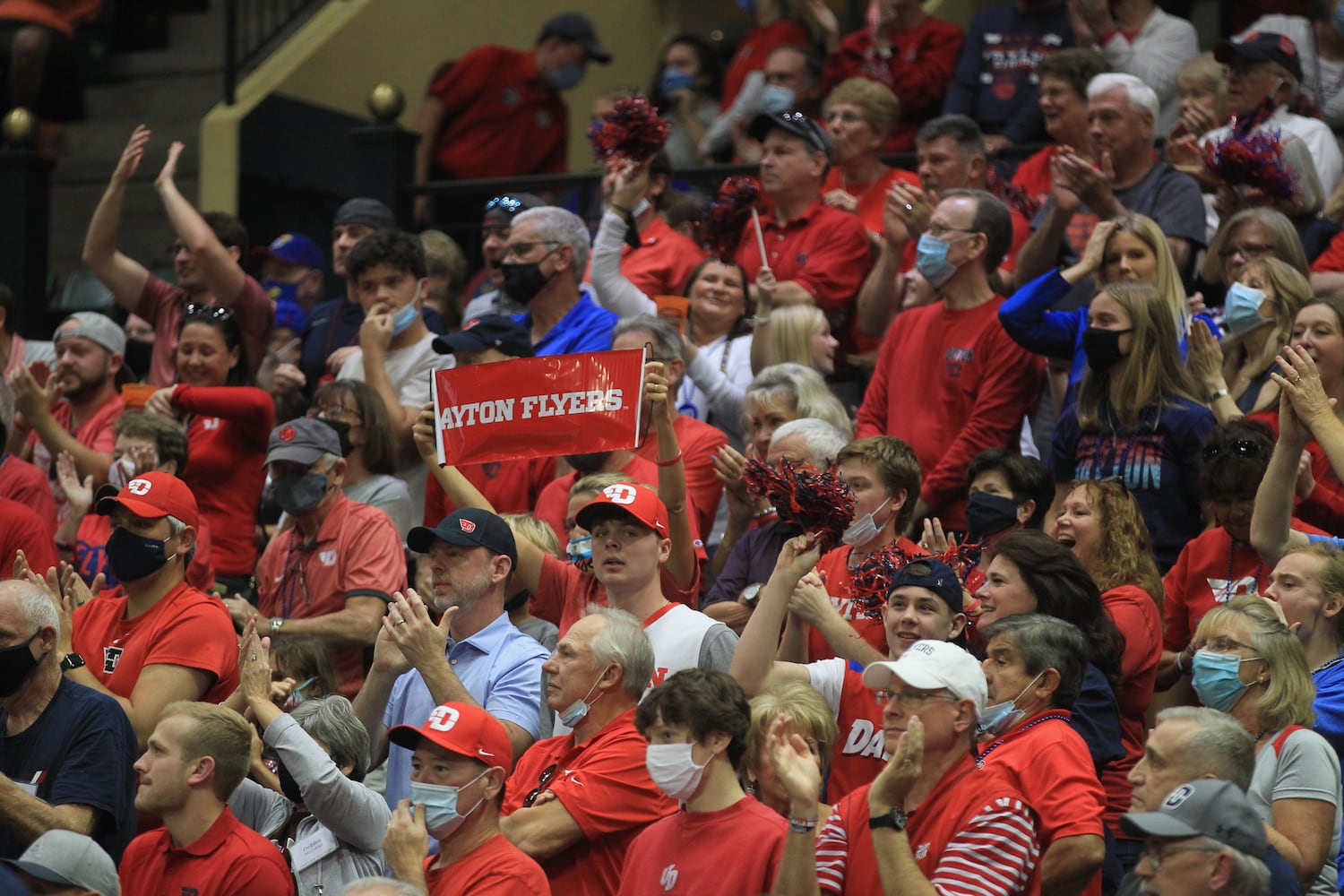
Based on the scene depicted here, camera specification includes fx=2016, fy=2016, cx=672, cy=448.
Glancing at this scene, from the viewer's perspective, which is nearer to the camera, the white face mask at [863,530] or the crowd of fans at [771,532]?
the crowd of fans at [771,532]

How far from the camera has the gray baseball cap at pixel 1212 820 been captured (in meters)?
4.67

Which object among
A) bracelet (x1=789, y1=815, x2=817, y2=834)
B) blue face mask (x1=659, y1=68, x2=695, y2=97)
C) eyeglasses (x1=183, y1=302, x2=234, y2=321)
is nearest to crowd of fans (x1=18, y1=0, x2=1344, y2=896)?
bracelet (x1=789, y1=815, x2=817, y2=834)

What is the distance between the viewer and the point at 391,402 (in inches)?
365

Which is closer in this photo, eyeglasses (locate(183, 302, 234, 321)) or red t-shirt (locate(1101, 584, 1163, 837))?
red t-shirt (locate(1101, 584, 1163, 837))

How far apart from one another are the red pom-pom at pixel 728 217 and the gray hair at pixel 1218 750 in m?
5.30

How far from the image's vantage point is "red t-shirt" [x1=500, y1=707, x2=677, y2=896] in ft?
19.5

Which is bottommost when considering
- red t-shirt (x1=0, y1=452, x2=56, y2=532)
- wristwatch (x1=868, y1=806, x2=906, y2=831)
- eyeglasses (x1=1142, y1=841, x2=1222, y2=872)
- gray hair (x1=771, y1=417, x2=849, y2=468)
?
red t-shirt (x1=0, y1=452, x2=56, y2=532)

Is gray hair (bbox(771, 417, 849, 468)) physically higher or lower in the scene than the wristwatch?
lower

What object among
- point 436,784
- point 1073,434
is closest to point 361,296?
point 1073,434

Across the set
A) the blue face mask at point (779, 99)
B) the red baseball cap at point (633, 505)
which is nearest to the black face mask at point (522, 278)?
the red baseball cap at point (633, 505)

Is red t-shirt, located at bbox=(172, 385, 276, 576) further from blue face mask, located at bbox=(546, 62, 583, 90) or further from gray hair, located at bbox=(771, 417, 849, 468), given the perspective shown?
blue face mask, located at bbox=(546, 62, 583, 90)

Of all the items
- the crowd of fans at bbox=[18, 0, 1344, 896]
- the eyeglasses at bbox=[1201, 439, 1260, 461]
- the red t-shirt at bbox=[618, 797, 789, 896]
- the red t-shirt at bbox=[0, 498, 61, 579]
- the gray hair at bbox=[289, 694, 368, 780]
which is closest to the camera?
the red t-shirt at bbox=[618, 797, 789, 896]

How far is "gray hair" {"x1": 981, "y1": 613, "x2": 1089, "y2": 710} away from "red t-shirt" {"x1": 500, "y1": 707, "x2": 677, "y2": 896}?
1.12m

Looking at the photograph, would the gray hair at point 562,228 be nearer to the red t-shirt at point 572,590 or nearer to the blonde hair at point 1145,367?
the red t-shirt at point 572,590
